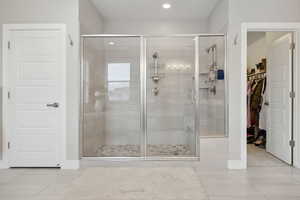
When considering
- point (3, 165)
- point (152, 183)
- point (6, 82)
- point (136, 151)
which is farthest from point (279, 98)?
point (3, 165)

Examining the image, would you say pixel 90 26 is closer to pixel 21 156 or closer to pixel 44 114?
pixel 44 114

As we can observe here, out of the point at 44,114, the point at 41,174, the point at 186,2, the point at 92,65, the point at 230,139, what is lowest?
the point at 41,174

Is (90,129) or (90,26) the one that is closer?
(90,129)

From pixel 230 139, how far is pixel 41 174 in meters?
2.82

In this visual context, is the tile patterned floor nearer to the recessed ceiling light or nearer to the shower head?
the shower head

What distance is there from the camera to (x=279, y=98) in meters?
4.43

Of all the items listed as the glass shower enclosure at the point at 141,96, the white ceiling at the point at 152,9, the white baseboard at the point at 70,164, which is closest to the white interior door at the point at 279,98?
the glass shower enclosure at the point at 141,96

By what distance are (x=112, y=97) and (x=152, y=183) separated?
1.88m

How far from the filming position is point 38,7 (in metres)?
3.92

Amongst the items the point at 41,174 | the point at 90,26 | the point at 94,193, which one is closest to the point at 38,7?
the point at 90,26

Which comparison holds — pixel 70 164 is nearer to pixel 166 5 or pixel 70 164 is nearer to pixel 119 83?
pixel 119 83

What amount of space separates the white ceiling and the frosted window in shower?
1214 mm

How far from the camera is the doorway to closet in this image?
4.10 meters

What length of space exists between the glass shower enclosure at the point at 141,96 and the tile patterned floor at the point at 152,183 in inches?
14.2
